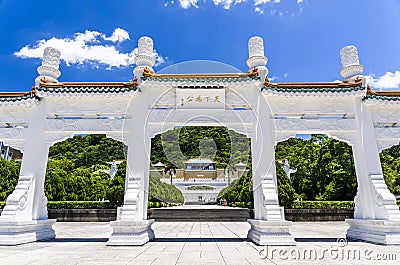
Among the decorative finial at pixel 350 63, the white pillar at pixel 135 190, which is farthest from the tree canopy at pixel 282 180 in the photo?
the decorative finial at pixel 350 63

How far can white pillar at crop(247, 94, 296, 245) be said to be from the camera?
4.95 meters

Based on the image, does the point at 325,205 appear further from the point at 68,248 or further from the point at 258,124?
the point at 68,248

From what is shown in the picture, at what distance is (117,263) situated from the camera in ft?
11.7

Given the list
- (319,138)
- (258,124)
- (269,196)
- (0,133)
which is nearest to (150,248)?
(269,196)

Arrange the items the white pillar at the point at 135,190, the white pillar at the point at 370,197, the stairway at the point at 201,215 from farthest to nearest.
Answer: the stairway at the point at 201,215 → the white pillar at the point at 135,190 → the white pillar at the point at 370,197

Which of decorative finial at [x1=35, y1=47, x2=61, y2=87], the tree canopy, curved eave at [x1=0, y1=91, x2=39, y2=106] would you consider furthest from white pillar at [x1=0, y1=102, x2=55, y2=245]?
the tree canopy

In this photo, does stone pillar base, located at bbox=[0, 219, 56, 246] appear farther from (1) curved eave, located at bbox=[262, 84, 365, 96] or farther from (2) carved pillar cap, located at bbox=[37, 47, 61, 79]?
(1) curved eave, located at bbox=[262, 84, 365, 96]

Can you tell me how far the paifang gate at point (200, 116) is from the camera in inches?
219

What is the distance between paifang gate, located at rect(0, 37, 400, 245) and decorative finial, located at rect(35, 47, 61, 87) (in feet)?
0.31

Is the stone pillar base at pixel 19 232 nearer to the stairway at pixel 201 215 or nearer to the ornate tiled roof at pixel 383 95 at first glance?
the ornate tiled roof at pixel 383 95

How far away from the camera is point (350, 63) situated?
20.1 ft

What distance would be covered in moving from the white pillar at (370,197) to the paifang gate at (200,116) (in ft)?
0.07

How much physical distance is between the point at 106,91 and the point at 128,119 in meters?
0.73

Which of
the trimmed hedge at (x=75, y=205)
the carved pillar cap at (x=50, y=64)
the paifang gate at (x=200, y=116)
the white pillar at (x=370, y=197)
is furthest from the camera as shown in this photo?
the trimmed hedge at (x=75, y=205)
